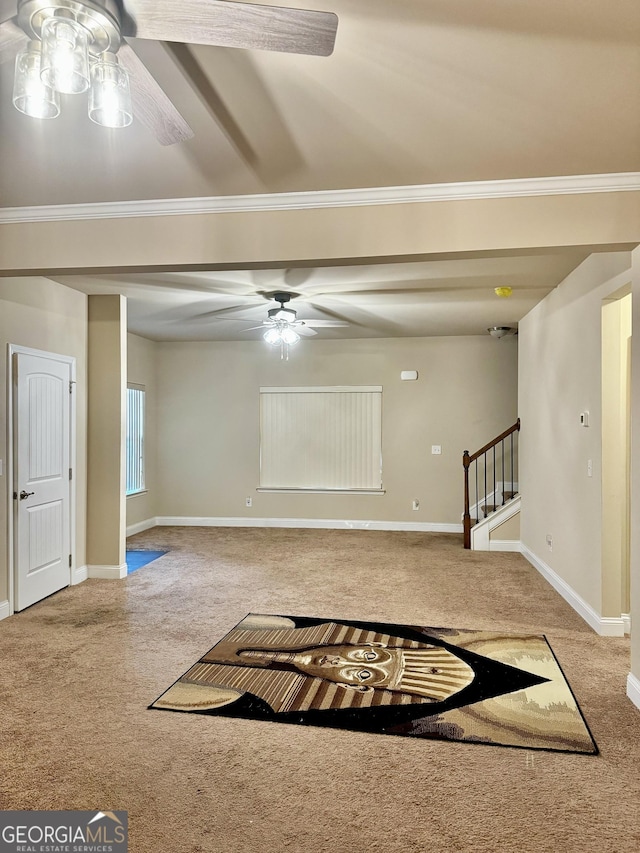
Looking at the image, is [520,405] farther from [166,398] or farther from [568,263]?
[166,398]

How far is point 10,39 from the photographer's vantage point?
158 cm

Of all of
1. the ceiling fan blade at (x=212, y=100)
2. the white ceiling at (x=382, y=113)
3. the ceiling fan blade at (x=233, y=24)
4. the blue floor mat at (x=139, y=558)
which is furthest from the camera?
the blue floor mat at (x=139, y=558)

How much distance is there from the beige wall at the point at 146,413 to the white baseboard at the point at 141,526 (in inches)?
1.7

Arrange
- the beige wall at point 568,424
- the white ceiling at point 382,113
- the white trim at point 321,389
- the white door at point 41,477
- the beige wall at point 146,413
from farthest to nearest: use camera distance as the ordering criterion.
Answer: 1. the white trim at point 321,389
2. the beige wall at point 146,413
3. the white door at point 41,477
4. the beige wall at point 568,424
5. the white ceiling at point 382,113

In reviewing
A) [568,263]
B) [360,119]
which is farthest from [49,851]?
[568,263]

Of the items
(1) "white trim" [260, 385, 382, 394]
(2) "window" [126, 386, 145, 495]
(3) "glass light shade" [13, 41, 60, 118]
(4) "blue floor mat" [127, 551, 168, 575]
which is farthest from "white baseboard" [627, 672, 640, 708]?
(2) "window" [126, 386, 145, 495]

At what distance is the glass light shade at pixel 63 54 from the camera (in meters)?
1.53

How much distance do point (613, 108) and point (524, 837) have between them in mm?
2761

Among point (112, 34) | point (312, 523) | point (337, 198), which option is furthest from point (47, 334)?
point (312, 523)

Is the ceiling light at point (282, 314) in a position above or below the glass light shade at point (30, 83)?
above

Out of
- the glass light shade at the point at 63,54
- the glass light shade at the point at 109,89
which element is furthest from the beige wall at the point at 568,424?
the glass light shade at the point at 63,54

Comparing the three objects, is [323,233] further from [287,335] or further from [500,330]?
[500,330]

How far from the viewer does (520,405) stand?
6949 mm

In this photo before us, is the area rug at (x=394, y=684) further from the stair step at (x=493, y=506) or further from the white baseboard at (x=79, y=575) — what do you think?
the stair step at (x=493, y=506)
